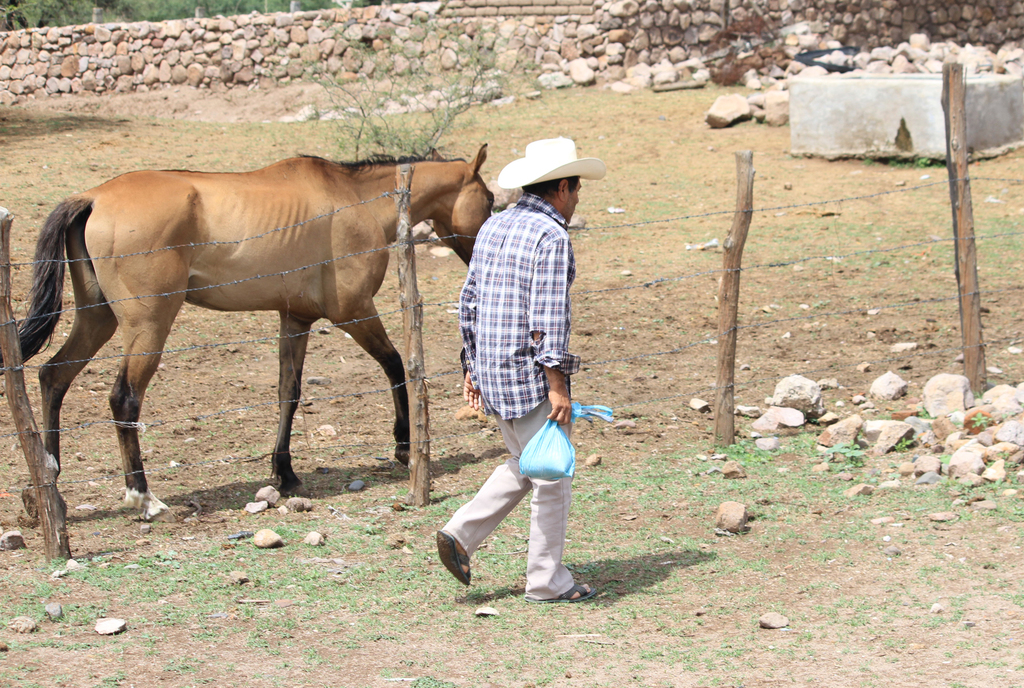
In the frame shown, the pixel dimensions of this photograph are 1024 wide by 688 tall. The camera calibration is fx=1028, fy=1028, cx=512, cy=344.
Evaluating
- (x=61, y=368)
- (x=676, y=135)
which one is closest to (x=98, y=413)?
(x=61, y=368)

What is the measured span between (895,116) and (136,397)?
35.7ft

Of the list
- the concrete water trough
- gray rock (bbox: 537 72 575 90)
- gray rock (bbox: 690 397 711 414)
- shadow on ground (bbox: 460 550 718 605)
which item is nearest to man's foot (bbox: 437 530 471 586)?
shadow on ground (bbox: 460 550 718 605)

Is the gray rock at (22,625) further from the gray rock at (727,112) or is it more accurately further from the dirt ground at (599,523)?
the gray rock at (727,112)

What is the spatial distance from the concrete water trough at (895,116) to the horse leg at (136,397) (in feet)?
34.7

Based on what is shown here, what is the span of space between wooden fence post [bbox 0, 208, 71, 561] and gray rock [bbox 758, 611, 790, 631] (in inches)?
121

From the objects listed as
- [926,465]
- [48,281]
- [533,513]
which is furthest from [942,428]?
[48,281]

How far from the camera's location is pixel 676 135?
15.4m

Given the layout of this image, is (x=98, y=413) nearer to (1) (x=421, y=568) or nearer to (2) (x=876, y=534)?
(1) (x=421, y=568)

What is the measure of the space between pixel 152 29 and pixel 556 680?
20.9 m

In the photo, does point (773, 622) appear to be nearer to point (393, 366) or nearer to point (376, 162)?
point (393, 366)

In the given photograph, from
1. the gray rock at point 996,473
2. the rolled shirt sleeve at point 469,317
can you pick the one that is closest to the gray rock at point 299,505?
the rolled shirt sleeve at point 469,317

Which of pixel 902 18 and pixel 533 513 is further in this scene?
pixel 902 18

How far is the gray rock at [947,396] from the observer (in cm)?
630

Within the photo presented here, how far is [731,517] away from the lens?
4898mm
